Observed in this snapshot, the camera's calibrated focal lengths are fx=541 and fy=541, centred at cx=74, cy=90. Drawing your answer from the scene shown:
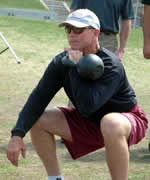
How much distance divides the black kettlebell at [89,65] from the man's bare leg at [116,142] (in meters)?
0.31

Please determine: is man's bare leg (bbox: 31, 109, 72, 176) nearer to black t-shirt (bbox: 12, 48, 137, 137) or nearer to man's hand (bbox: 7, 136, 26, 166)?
black t-shirt (bbox: 12, 48, 137, 137)

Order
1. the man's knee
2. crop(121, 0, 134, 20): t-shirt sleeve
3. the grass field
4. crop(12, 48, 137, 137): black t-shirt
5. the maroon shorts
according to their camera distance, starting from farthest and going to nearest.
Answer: crop(121, 0, 134, 20): t-shirt sleeve, the grass field, the maroon shorts, crop(12, 48, 137, 137): black t-shirt, the man's knee

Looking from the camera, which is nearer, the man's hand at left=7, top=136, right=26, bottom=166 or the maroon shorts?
the man's hand at left=7, top=136, right=26, bottom=166

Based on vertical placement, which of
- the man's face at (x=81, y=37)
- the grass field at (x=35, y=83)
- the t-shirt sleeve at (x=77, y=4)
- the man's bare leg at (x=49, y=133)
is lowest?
the grass field at (x=35, y=83)

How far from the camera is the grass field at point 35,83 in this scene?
474cm

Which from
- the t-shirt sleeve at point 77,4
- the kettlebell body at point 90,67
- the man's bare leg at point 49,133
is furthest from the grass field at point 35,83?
the t-shirt sleeve at point 77,4

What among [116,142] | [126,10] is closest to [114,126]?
[116,142]

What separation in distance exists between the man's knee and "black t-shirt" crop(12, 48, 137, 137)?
0.42ft

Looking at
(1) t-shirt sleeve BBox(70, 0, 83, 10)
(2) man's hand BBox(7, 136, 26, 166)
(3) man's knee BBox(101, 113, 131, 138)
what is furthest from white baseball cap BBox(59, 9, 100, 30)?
(1) t-shirt sleeve BBox(70, 0, 83, 10)

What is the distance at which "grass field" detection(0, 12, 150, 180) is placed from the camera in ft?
15.5

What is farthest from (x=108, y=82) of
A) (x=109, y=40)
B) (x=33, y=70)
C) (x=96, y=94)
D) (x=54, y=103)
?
(x=33, y=70)

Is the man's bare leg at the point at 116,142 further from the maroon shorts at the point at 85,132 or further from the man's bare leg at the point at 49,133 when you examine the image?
the man's bare leg at the point at 49,133

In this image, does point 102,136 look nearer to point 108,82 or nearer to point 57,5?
point 108,82

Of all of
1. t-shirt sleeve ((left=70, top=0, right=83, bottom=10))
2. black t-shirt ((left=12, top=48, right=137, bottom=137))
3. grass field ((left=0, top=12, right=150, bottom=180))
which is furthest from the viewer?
t-shirt sleeve ((left=70, top=0, right=83, bottom=10))
